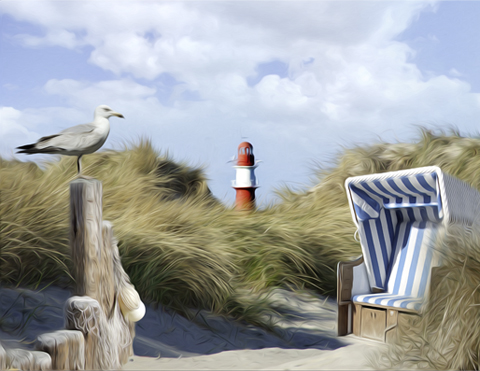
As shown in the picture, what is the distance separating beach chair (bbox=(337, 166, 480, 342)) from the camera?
5332 millimetres

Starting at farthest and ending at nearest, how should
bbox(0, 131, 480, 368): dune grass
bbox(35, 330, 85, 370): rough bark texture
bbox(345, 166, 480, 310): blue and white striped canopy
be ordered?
bbox(0, 131, 480, 368): dune grass → bbox(345, 166, 480, 310): blue and white striped canopy → bbox(35, 330, 85, 370): rough bark texture

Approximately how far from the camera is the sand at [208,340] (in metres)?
Answer: 4.77

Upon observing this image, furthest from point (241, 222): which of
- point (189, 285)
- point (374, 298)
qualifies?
point (374, 298)

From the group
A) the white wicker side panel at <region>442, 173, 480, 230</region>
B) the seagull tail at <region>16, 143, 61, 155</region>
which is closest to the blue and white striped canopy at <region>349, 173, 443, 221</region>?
the white wicker side panel at <region>442, 173, 480, 230</region>

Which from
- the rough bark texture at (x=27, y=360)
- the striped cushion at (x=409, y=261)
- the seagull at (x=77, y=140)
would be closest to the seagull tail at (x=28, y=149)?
the seagull at (x=77, y=140)

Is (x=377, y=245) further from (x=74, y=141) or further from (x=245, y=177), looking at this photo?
(x=245, y=177)

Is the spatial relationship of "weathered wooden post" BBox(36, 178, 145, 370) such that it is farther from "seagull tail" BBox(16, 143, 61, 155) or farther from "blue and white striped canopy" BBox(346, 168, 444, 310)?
"blue and white striped canopy" BBox(346, 168, 444, 310)

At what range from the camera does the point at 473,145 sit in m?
11.4

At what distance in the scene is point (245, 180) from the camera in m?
11.7

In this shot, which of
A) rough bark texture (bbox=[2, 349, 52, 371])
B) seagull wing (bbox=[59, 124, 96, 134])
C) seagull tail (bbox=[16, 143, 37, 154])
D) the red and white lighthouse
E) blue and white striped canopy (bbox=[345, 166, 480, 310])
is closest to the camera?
rough bark texture (bbox=[2, 349, 52, 371])

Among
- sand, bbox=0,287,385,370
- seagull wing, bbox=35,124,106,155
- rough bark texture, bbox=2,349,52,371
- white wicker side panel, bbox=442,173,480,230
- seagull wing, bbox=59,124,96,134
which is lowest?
sand, bbox=0,287,385,370

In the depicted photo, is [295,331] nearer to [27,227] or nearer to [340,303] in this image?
[340,303]

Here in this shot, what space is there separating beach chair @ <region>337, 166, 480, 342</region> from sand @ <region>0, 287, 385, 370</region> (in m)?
0.34

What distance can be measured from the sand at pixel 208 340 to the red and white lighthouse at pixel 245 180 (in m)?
5.27
